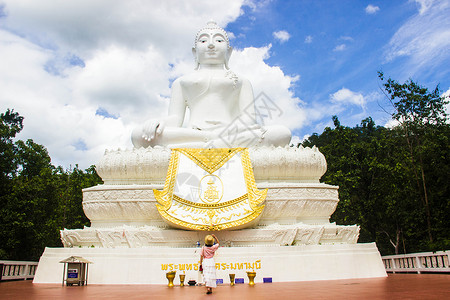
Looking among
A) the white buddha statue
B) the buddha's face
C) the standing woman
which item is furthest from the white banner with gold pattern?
the buddha's face

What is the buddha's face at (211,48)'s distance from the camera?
13.6 meters

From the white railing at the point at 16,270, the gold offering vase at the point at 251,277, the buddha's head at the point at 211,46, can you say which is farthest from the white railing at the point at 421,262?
the white railing at the point at 16,270

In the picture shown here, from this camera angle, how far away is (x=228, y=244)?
9211 millimetres

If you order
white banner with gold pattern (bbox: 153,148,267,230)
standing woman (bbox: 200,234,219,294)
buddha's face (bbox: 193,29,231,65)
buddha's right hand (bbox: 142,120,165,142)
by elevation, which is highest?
buddha's face (bbox: 193,29,231,65)

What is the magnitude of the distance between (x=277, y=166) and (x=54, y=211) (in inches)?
640

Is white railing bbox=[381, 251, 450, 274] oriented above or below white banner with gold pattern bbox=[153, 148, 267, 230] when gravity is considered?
below

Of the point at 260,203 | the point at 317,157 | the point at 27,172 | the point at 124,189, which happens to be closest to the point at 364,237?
the point at 317,157

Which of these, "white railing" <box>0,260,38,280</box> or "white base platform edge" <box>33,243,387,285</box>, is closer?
"white base platform edge" <box>33,243,387,285</box>

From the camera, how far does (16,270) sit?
10562 millimetres

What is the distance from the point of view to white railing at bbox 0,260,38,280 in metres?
10.1

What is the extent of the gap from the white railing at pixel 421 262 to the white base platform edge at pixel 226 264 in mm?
2280

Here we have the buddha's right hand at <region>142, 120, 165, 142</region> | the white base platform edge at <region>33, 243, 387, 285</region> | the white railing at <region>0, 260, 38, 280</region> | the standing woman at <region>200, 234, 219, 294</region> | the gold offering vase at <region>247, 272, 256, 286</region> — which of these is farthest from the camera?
the buddha's right hand at <region>142, 120, 165, 142</region>

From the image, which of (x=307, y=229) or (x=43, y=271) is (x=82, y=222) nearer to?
(x=43, y=271)

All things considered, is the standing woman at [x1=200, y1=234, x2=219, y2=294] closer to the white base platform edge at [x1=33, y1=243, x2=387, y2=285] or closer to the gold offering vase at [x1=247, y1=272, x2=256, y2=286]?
the gold offering vase at [x1=247, y1=272, x2=256, y2=286]
